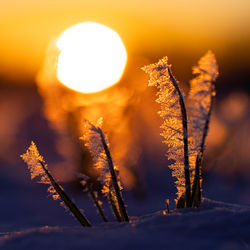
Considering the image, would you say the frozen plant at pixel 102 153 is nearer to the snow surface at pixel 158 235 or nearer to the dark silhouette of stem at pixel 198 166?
the snow surface at pixel 158 235

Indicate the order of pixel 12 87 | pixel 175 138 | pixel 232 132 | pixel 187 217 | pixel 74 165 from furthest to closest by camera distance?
pixel 12 87 < pixel 232 132 < pixel 74 165 < pixel 175 138 < pixel 187 217

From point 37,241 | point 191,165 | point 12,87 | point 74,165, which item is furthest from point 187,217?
point 12,87

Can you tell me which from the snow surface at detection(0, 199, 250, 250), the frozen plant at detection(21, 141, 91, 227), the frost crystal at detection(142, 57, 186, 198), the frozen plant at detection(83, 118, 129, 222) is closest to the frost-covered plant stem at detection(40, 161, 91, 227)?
the frozen plant at detection(21, 141, 91, 227)

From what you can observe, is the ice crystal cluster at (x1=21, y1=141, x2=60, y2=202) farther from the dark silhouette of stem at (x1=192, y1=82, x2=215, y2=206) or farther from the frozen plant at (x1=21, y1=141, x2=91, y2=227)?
the dark silhouette of stem at (x1=192, y1=82, x2=215, y2=206)

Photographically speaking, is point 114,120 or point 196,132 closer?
point 196,132

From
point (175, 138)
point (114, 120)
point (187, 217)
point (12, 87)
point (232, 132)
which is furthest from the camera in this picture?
point (12, 87)

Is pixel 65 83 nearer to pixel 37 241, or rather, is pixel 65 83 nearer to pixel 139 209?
pixel 139 209

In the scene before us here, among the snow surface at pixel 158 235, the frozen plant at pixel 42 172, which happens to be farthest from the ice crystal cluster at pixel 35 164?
the snow surface at pixel 158 235
